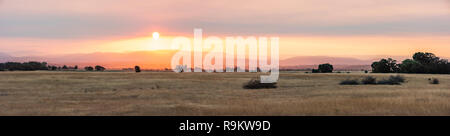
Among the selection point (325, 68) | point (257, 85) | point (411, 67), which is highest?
point (411, 67)

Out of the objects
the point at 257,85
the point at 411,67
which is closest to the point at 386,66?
the point at 411,67

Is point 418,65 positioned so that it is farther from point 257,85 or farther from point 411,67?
point 257,85

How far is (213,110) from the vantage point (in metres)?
20.5

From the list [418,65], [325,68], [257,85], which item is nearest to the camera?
[257,85]

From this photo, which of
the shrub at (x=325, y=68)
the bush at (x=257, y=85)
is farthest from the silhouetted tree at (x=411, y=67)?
the bush at (x=257, y=85)

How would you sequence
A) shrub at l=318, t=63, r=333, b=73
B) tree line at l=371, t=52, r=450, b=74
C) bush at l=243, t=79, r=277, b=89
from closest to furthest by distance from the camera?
1. bush at l=243, t=79, r=277, b=89
2. tree line at l=371, t=52, r=450, b=74
3. shrub at l=318, t=63, r=333, b=73

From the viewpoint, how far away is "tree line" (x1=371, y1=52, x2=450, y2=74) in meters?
87.9

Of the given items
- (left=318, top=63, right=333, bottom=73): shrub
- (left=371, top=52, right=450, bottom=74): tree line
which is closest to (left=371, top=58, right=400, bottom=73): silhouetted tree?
(left=371, top=52, right=450, bottom=74): tree line

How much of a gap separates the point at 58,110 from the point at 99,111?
7.52 feet

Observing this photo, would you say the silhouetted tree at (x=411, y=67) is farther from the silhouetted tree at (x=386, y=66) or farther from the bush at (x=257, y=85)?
the bush at (x=257, y=85)

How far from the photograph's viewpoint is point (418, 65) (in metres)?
91.4

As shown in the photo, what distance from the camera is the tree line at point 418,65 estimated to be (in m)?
87.9

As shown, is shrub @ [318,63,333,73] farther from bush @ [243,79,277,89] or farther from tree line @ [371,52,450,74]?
bush @ [243,79,277,89]
